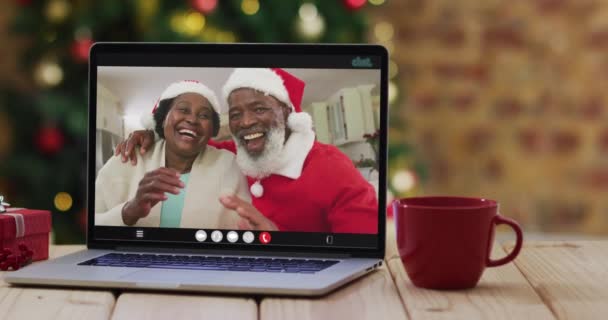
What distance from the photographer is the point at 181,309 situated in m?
0.82

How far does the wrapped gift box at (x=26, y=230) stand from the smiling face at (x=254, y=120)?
0.25 meters

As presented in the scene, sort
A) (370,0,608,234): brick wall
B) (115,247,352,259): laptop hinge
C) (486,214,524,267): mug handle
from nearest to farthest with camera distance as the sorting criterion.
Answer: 1. (486,214,524,267): mug handle
2. (115,247,352,259): laptop hinge
3. (370,0,608,234): brick wall

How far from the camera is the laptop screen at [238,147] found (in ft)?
3.41

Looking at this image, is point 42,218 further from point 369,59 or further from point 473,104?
point 473,104

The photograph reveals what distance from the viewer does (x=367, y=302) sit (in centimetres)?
85

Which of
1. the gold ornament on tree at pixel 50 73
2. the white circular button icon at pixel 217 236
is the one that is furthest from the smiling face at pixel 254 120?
the gold ornament on tree at pixel 50 73

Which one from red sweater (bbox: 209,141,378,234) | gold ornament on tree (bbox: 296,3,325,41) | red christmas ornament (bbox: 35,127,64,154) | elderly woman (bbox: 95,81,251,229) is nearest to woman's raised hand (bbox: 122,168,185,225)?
elderly woman (bbox: 95,81,251,229)

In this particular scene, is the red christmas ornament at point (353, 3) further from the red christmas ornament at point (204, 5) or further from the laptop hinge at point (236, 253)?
the laptop hinge at point (236, 253)

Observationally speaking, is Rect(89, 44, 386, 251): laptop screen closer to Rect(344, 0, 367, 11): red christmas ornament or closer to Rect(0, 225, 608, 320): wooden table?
Rect(0, 225, 608, 320): wooden table

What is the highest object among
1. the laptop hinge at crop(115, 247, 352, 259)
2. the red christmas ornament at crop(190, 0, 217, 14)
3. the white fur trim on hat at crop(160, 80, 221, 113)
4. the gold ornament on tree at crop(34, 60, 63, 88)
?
the red christmas ornament at crop(190, 0, 217, 14)

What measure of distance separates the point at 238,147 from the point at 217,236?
109mm

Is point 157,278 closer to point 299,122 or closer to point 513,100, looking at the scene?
point 299,122

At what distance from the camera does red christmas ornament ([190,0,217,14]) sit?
2340 mm

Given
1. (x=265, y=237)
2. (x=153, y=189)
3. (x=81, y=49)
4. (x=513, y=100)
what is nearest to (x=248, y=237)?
(x=265, y=237)
